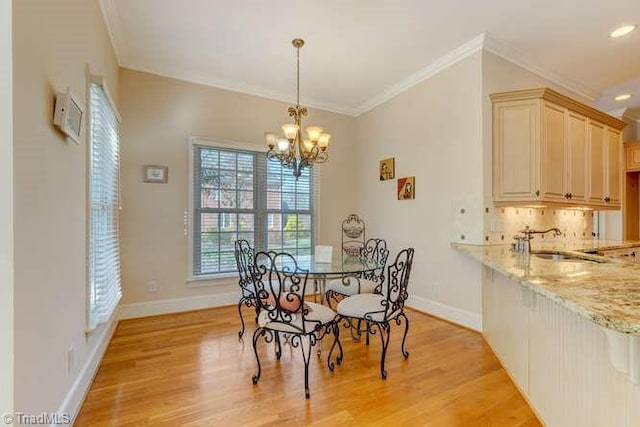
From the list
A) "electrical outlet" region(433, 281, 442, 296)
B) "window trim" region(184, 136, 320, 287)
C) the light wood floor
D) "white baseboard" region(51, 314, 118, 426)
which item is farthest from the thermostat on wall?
"electrical outlet" region(433, 281, 442, 296)

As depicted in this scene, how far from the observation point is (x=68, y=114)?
170 centimetres

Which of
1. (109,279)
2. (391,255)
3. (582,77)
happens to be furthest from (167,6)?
(582,77)

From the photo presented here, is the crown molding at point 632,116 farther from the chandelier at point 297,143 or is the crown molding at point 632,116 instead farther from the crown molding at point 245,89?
the chandelier at point 297,143

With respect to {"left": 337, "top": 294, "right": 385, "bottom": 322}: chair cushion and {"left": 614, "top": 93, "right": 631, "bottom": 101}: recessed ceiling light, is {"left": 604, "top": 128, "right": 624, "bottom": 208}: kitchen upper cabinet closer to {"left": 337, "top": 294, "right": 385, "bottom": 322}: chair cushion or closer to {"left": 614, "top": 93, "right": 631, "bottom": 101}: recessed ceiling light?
{"left": 614, "top": 93, "right": 631, "bottom": 101}: recessed ceiling light

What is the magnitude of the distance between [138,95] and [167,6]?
135cm

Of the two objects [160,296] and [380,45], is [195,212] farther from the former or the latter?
[380,45]

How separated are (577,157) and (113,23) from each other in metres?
5.09

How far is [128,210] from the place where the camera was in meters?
3.62

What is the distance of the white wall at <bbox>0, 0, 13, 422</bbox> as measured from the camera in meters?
1.18

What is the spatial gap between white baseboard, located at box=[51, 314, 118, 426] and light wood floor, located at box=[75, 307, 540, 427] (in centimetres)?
5

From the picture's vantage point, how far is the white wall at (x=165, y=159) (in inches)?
143

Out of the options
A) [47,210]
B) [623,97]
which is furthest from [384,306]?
[623,97]

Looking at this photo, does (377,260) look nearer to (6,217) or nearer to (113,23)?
(6,217)

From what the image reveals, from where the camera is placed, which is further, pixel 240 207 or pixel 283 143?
pixel 240 207
